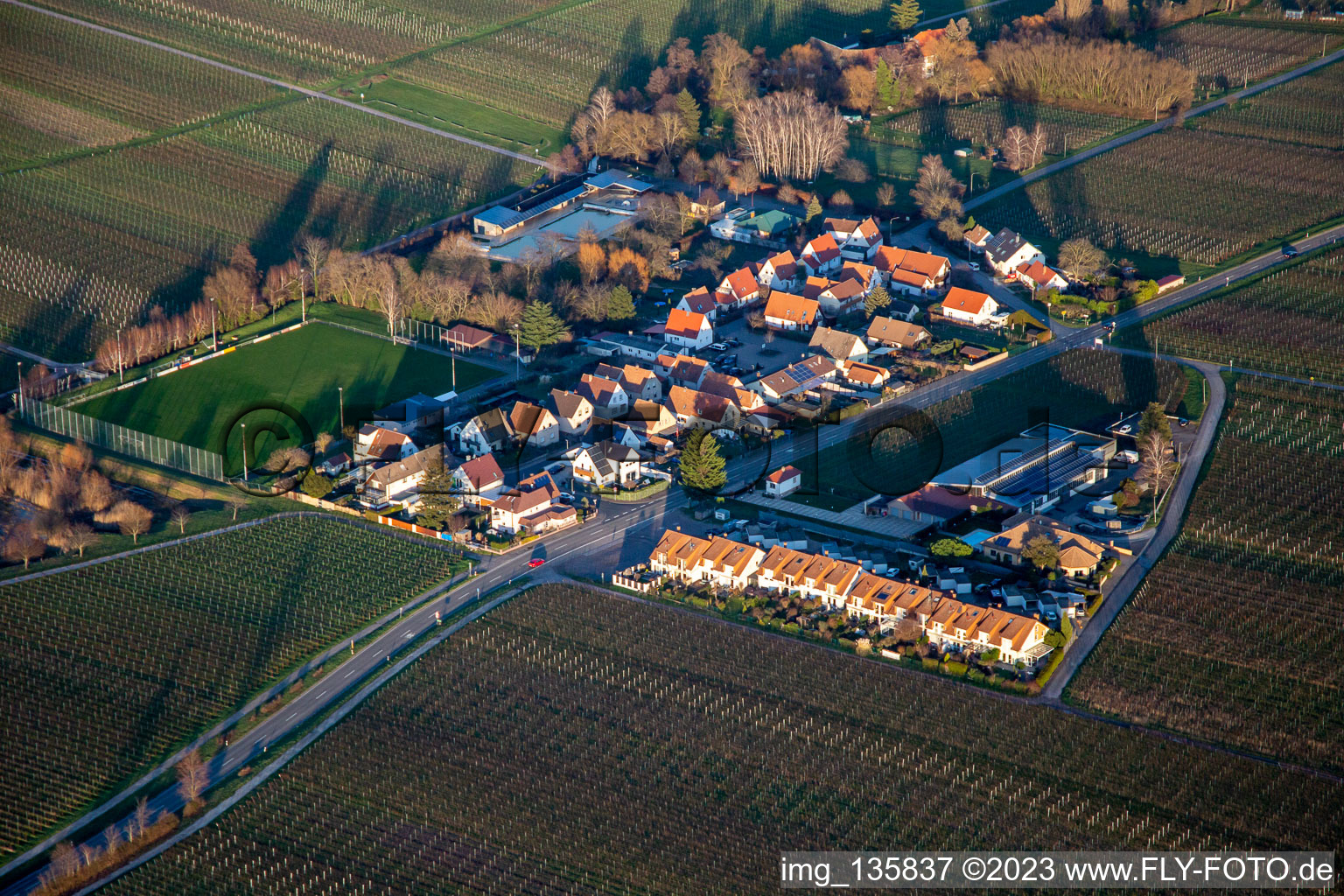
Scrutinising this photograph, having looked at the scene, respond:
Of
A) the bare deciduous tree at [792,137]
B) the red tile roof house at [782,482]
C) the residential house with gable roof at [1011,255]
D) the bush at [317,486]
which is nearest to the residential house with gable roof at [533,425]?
the bush at [317,486]

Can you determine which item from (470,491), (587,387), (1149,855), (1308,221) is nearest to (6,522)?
(470,491)

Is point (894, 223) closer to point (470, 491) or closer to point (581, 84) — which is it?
point (581, 84)

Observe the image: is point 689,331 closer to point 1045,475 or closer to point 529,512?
point 529,512

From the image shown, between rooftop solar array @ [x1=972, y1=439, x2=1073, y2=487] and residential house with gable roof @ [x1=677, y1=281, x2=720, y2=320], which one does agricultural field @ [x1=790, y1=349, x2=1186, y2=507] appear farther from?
residential house with gable roof @ [x1=677, y1=281, x2=720, y2=320]

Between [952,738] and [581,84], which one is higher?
[581,84]

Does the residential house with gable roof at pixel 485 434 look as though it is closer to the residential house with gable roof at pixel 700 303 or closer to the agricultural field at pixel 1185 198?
the residential house with gable roof at pixel 700 303

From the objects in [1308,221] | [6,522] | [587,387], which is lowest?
[6,522]
